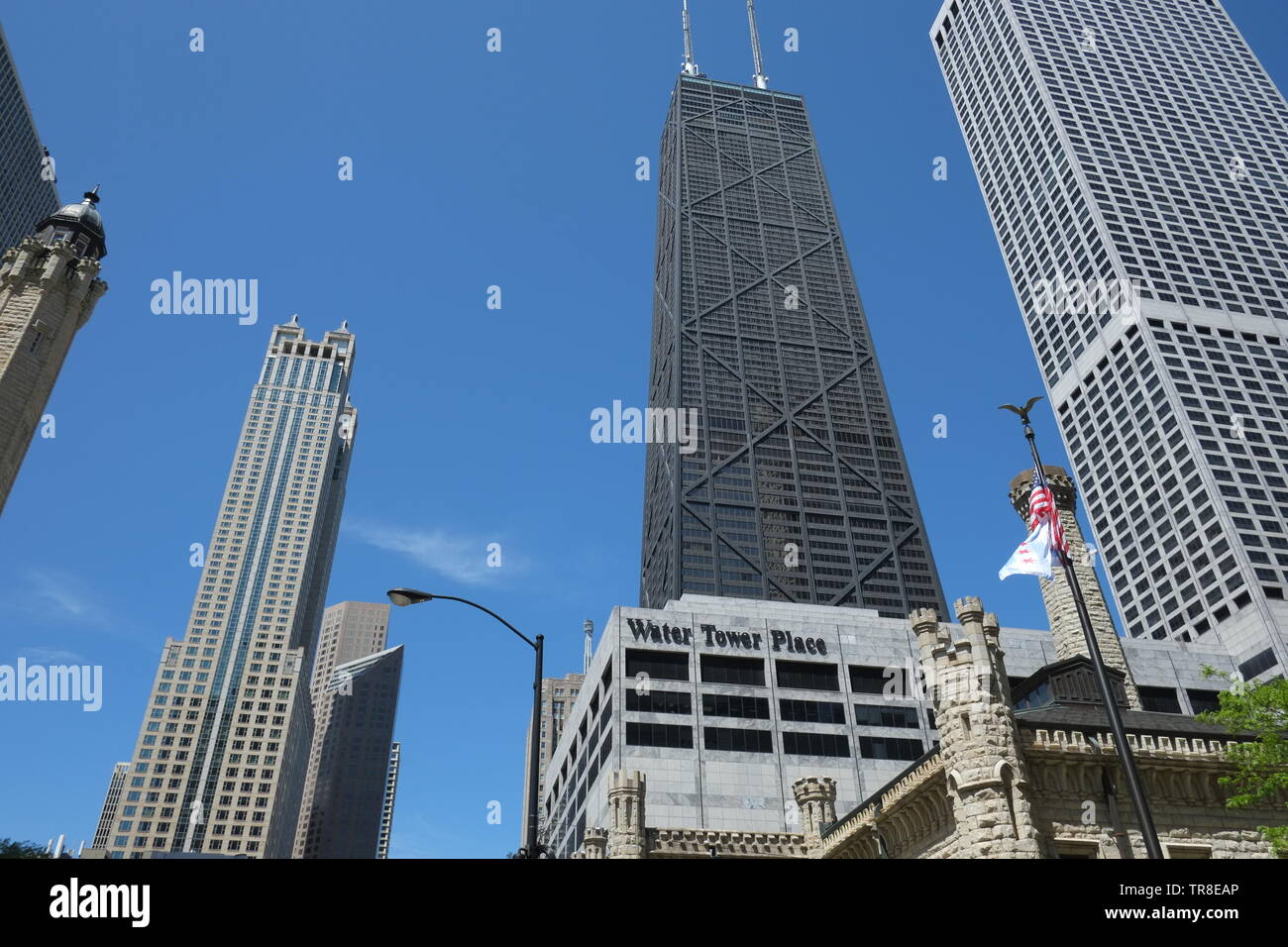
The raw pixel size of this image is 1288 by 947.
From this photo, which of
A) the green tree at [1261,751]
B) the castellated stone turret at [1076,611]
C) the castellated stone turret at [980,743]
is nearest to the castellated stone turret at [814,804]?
the castellated stone turret at [1076,611]

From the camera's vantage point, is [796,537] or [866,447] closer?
[796,537]

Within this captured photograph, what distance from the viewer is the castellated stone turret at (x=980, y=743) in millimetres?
23703

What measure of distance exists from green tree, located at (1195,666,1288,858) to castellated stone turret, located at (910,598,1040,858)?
6.60 m

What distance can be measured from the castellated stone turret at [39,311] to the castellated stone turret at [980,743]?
52.1 metres

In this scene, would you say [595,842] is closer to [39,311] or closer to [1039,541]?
[1039,541]

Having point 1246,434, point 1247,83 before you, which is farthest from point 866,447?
point 1247,83

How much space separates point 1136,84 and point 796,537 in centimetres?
11780

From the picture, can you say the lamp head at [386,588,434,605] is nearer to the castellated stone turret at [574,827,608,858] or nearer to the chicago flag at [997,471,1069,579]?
the chicago flag at [997,471,1069,579]

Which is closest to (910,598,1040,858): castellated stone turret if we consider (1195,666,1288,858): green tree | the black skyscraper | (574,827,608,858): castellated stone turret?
(1195,666,1288,858): green tree

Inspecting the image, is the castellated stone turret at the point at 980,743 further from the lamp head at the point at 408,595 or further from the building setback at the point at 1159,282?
the building setback at the point at 1159,282

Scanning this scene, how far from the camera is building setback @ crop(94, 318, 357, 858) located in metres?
157
